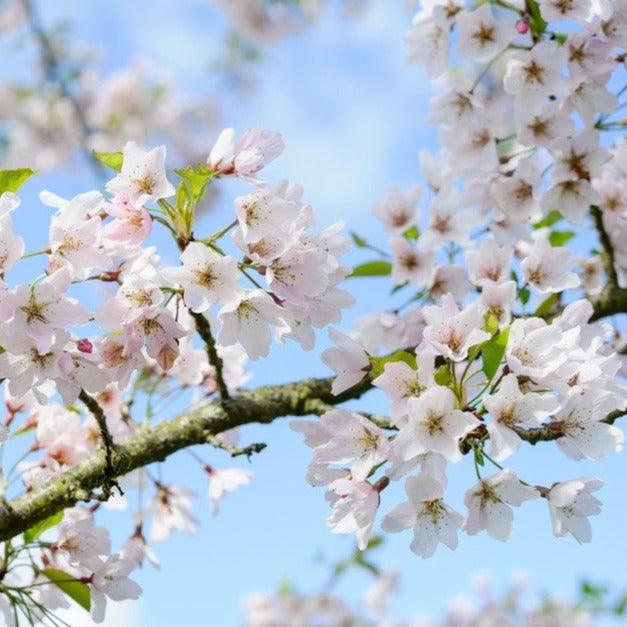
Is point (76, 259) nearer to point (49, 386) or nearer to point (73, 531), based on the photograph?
point (49, 386)

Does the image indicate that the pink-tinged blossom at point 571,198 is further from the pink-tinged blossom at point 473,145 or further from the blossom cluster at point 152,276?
the blossom cluster at point 152,276

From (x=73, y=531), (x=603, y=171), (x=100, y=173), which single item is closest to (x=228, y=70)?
(x=100, y=173)

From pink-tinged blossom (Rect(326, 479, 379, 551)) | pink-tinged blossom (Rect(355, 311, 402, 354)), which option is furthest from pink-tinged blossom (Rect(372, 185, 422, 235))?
pink-tinged blossom (Rect(326, 479, 379, 551))

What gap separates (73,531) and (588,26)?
182cm

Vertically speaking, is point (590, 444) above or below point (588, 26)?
below

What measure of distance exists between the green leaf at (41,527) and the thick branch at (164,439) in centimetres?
18

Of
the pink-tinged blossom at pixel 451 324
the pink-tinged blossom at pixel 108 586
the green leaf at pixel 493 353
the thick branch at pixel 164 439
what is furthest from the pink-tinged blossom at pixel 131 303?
the pink-tinged blossom at pixel 108 586

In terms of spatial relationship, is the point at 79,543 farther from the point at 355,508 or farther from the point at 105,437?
the point at 355,508

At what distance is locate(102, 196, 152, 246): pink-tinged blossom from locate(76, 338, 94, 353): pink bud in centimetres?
20

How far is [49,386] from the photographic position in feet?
6.58

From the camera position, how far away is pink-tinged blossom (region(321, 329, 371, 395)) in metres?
1.82

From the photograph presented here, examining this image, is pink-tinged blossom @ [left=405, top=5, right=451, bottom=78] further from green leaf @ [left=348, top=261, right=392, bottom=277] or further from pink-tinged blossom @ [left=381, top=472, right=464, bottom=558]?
pink-tinged blossom @ [left=381, top=472, right=464, bottom=558]

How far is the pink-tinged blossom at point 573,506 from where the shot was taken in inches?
69.4

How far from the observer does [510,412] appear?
1.66 meters
